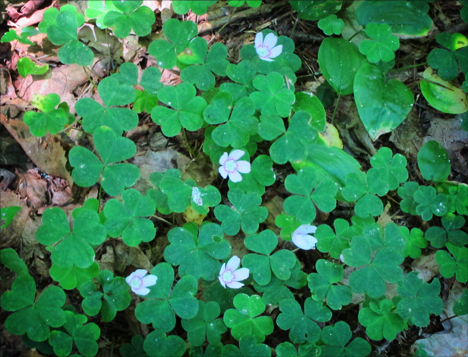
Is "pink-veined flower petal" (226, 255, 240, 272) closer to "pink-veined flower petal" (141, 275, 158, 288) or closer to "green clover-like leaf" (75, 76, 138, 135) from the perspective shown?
"pink-veined flower petal" (141, 275, 158, 288)

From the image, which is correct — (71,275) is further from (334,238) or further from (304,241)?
(334,238)

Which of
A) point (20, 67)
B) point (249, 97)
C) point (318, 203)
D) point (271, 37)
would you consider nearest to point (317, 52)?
point (271, 37)

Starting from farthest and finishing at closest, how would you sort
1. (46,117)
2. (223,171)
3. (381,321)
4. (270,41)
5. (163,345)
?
(270,41) < (46,117) < (223,171) < (381,321) < (163,345)

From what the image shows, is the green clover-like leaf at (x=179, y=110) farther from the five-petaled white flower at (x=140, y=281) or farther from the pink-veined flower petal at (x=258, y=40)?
the five-petaled white flower at (x=140, y=281)

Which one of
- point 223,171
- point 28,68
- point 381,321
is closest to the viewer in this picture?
point 381,321

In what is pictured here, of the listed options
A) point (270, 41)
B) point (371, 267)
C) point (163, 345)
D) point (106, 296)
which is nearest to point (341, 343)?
point (371, 267)

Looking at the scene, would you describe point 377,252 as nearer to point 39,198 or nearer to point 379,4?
point 379,4
